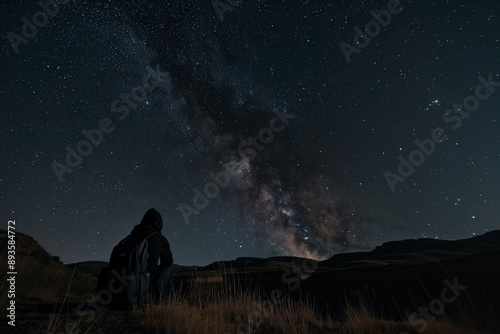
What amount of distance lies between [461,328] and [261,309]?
98.4 inches

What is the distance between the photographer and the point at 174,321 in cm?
260

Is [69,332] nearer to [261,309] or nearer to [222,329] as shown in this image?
[222,329]

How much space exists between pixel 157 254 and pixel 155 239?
222mm

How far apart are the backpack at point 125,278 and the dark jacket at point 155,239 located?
28cm

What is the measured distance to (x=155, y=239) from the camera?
3773 mm

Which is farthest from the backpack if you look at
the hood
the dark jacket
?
A: the hood

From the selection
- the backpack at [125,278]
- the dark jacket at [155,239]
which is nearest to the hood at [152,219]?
the dark jacket at [155,239]

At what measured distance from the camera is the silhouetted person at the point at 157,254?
3725 millimetres

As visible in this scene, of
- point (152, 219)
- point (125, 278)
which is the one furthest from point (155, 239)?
point (125, 278)

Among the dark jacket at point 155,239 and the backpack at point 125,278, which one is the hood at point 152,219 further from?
the backpack at point 125,278

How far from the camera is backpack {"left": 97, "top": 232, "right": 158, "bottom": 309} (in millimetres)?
3039

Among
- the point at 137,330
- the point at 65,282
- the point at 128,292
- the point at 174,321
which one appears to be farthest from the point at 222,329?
the point at 65,282

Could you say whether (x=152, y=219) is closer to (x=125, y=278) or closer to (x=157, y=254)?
(x=157, y=254)

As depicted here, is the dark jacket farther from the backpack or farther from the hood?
the backpack
